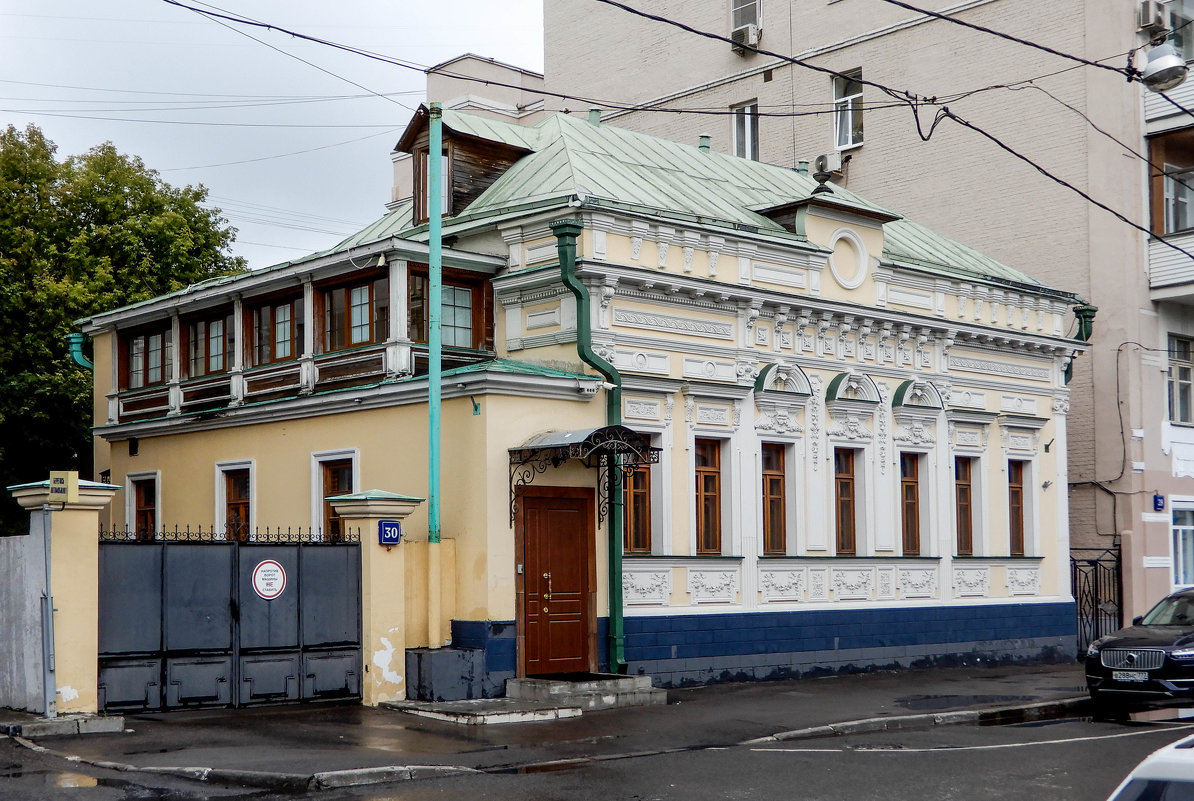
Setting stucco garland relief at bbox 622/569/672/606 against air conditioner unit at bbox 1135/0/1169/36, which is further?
air conditioner unit at bbox 1135/0/1169/36

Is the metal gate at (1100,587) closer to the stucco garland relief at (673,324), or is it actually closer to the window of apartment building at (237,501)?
the stucco garland relief at (673,324)

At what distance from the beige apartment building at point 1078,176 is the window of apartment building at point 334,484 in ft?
35.6

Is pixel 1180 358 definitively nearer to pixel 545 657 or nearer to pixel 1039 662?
pixel 1039 662

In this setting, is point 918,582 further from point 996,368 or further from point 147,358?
point 147,358

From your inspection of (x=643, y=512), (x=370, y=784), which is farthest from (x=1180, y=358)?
(x=370, y=784)

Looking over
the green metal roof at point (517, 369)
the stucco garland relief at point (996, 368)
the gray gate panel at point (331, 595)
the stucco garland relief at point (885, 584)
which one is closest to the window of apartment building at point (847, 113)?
the stucco garland relief at point (996, 368)

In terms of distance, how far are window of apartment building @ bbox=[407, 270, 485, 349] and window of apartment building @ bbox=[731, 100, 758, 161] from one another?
48.1 feet

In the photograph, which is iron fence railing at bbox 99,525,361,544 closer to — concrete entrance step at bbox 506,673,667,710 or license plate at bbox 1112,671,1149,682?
concrete entrance step at bbox 506,673,667,710

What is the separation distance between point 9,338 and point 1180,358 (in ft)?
79.3

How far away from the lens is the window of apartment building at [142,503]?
22.3 meters

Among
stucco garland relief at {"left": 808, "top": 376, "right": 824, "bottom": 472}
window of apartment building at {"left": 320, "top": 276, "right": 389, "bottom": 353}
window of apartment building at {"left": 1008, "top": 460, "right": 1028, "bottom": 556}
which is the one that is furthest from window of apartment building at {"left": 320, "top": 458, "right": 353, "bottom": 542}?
window of apartment building at {"left": 1008, "top": 460, "right": 1028, "bottom": 556}

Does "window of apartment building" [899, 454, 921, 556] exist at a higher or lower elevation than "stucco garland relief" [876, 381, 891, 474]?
lower

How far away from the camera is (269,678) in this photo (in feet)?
50.2

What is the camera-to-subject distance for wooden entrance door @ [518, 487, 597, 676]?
1656 centimetres
